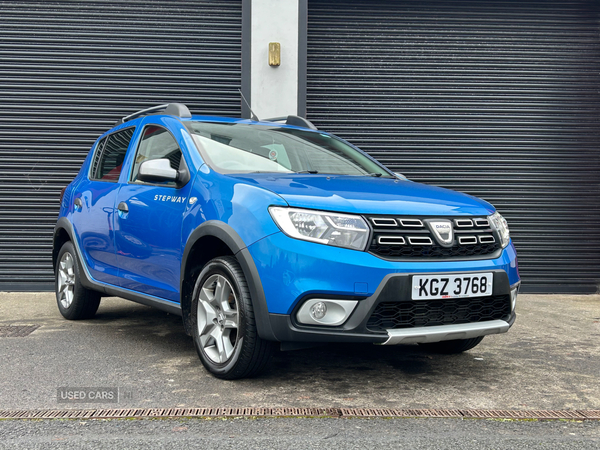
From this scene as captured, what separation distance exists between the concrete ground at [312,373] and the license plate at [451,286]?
55cm

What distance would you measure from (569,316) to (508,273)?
10.3 ft

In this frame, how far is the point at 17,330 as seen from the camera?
5074mm

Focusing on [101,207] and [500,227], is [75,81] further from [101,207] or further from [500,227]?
[500,227]

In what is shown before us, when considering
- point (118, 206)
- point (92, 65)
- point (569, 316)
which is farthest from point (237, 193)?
point (92, 65)

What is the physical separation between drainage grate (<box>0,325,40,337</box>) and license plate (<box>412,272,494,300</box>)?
10.8ft

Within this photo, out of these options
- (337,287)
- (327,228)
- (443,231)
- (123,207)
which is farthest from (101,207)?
(443,231)

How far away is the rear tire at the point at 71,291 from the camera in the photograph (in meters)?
5.38

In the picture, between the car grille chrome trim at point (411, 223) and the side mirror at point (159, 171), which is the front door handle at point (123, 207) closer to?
the side mirror at point (159, 171)

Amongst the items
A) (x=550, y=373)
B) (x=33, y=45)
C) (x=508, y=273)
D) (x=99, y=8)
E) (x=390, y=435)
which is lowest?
(x=550, y=373)

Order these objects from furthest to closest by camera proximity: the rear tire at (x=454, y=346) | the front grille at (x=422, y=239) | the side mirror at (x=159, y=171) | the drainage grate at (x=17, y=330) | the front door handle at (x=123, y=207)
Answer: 1. the drainage grate at (x=17, y=330)
2. the front door handle at (x=123, y=207)
3. the rear tire at (x=454, y=346)
4. the side mirror at (x=159, y=171)
5. the front grille at (x=422, y=239)

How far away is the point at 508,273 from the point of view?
3.56 m

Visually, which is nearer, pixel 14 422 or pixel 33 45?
pixel 14 422

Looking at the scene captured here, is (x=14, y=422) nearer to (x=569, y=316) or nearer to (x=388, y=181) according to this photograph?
(x=388, y=181)

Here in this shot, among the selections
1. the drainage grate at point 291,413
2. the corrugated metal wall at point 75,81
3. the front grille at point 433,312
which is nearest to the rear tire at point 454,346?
the front grille at point 433,312
